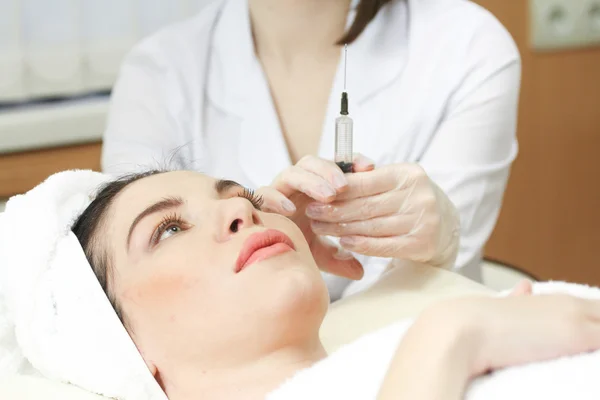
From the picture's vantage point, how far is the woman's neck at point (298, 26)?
1.44m

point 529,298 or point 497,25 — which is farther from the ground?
point 497,25

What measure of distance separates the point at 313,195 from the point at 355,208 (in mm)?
82

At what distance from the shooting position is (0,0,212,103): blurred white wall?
66.2 inches

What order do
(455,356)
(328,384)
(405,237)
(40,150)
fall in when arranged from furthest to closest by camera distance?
(40,150) → (405,237) → (328,384) → (455,356)

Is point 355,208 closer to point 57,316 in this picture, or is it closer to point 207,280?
point 207,280

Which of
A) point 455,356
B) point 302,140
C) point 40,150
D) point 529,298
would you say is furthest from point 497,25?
point 40,150

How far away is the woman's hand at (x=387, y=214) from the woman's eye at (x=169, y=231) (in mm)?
221

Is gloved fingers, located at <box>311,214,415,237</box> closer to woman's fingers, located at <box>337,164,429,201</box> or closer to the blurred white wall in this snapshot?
woman's fingers, located at <box>337,164,429,201</box>

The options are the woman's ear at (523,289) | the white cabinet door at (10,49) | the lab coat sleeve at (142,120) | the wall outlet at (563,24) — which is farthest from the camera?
the wall outlet at (563,24)

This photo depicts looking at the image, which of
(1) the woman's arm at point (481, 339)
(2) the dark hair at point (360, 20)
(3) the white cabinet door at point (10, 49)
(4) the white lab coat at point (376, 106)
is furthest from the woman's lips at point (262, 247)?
(3) the white cabinet door at point (10, 49)

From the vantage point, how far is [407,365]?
65cm

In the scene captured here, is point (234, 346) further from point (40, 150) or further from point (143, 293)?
point (40, 150)

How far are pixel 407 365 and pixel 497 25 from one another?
939 millimetres

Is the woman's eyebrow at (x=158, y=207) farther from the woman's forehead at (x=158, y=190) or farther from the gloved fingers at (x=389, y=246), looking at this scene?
the gloved fingers at (x=389, y=246)
